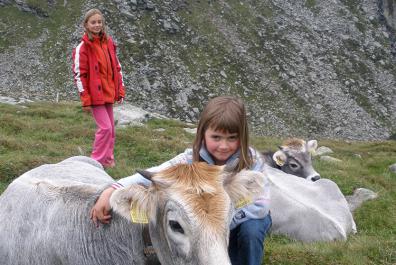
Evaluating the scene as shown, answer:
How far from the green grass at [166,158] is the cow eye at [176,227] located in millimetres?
3776

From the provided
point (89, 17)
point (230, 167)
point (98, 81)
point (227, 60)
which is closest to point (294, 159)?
point (98, 81)

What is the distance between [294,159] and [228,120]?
8.70 meters

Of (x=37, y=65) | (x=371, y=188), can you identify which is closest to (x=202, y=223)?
(x=371, y=188)

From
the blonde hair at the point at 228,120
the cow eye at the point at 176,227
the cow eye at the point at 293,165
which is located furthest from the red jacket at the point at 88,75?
the cow eye at the point at 176,227

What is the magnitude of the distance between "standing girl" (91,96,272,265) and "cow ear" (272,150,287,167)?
7468mm

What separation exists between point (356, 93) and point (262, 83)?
1062cm

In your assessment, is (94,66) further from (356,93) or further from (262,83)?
(356,93)

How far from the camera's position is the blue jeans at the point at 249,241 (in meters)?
6.29

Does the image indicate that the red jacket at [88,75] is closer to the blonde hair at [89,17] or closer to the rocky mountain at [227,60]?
the blonde hair at [89,17]

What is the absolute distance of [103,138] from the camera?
12.6 metres

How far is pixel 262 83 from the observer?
52000mm

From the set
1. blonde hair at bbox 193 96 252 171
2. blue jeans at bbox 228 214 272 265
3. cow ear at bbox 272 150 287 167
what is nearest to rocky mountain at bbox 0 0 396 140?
cow ear at bbox 272 150 287 167

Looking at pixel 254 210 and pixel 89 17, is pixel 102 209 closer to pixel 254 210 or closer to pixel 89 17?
pixel 254 210

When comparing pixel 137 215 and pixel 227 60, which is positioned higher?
pixel 137 215
